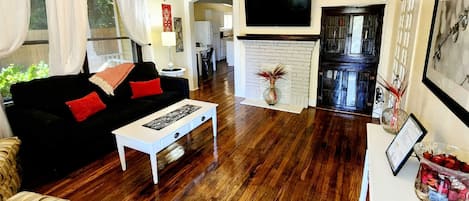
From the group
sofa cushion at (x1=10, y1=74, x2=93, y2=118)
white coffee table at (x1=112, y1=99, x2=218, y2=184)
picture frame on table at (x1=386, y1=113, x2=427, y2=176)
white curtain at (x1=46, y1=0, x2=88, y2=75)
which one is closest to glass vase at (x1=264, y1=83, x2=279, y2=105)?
white coffee table at (x1=112, y1=99, x2=218, y2=184)

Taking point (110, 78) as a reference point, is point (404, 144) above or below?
below

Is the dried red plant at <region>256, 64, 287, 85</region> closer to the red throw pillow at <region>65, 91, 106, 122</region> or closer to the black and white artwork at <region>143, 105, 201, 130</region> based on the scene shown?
the black and white artwork at <region>143, 105, 201, 130</region>

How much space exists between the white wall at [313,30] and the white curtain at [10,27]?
330cm

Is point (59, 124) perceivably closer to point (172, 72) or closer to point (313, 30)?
point (172, 72)

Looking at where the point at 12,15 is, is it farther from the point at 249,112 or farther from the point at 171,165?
the point at 249,112

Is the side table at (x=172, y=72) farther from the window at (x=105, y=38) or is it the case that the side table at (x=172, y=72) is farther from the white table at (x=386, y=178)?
the white table at (x=386, y=178)

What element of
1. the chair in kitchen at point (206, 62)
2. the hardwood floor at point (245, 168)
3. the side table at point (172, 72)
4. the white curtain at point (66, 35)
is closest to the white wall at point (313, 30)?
the hardwood floor at point (245, 168)

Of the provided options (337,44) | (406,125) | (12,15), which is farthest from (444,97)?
(12,15)

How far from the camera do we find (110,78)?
387 cm

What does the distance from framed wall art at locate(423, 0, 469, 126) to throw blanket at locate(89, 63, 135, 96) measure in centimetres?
365

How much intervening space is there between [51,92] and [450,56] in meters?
3.84

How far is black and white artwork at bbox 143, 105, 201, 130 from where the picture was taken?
288 centimetres

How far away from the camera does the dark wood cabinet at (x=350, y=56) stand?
13.8 ft

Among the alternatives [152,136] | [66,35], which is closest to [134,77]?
[66,35]
